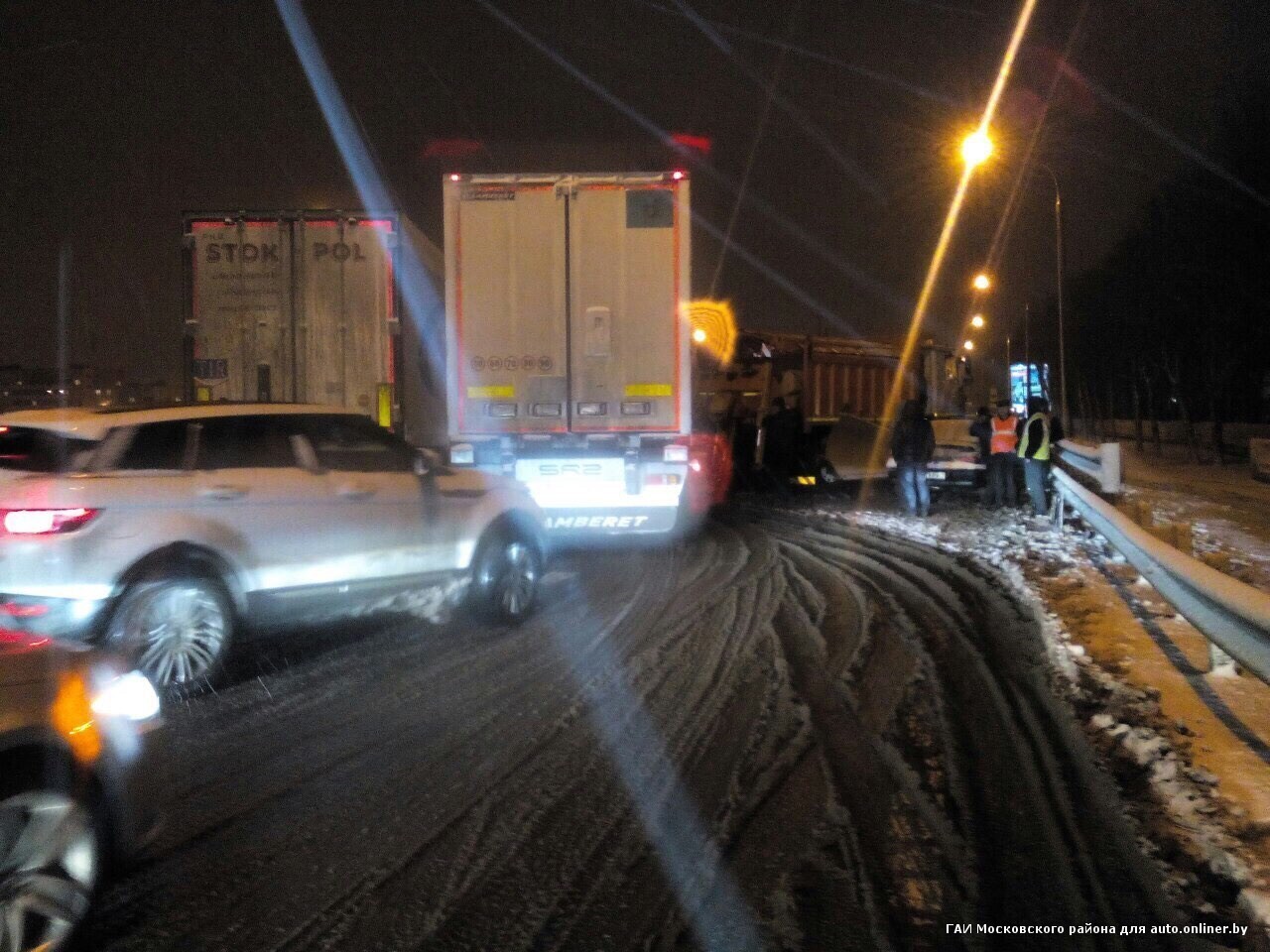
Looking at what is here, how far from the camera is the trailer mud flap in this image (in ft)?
40.9

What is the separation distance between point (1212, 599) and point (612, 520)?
740cm

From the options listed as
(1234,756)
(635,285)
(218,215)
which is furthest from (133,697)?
(218,215)

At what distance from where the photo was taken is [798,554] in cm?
1409

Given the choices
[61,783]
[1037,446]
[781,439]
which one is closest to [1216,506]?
[1037,446]

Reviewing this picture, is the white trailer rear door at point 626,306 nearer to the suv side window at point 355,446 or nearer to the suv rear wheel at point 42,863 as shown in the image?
the suv side window at point 355,446

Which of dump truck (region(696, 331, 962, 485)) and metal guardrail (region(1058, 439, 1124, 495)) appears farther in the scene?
dump truck (region(696, 331, 962, 485))

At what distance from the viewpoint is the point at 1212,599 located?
18.6 ft

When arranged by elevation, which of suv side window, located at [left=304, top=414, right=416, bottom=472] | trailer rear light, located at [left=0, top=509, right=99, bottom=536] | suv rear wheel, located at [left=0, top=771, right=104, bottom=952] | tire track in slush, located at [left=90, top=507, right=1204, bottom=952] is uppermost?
suv side window, located at [left=304, top=414, right=416, bottom=472]

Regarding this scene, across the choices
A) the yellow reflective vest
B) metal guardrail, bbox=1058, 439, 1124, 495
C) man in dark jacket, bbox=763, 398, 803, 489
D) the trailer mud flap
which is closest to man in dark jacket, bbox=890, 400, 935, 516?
the yellow reflective vest

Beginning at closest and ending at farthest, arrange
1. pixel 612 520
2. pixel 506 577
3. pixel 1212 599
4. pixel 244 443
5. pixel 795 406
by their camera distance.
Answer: pixel 1212 599 < pixel 244 443 < pixel 506 577 < pixel 612 520 < pixel 795 406

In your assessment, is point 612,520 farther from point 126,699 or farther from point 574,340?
point 126,699

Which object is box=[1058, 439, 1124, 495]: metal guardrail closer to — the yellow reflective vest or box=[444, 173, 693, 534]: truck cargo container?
the yellow reflective vest

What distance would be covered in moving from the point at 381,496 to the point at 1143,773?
5217 mm

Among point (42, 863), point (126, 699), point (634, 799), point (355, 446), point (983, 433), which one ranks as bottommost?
point (634, 799)
